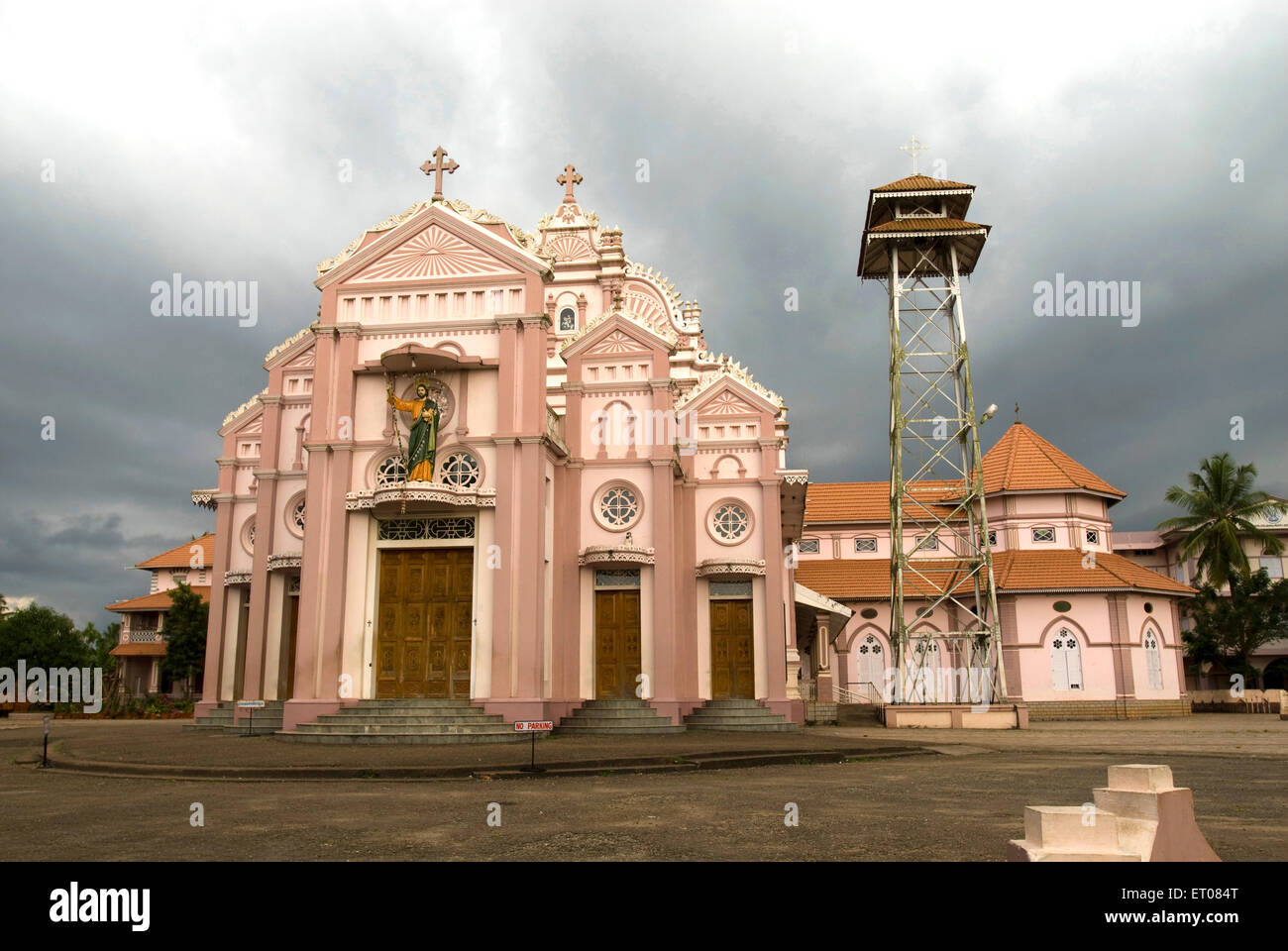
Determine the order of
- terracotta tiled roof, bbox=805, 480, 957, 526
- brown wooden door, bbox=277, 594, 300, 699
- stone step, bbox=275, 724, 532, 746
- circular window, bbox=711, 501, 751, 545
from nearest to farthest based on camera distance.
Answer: stone step, bbox=275, 724, 532, 746 < brown wooden door, bbox=277, 594, 300, 699 < circular window, bbox=711, 501, 751, 545 < terracotta tiled roof, bbox=805, 480, 957, 526

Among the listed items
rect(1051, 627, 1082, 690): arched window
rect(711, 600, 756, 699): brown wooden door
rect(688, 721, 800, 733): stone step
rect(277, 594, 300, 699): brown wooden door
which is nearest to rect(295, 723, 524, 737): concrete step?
rect(688, 721, 800, 733): stone step

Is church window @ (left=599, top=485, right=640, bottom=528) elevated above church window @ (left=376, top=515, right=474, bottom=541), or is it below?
above

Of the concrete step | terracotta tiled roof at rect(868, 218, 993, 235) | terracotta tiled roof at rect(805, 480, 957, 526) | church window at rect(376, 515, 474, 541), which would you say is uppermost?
terracotta tiled roof at rect(868, 218, 993, 235)

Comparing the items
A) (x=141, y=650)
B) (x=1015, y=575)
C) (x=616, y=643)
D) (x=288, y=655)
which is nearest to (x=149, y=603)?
(x=141, y=650)

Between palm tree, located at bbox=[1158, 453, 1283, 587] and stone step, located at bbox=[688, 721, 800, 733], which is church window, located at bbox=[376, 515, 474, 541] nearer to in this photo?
stone step, located at bbox=[688, 721, 800, 733]

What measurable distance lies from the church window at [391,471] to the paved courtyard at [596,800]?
21.6 feet

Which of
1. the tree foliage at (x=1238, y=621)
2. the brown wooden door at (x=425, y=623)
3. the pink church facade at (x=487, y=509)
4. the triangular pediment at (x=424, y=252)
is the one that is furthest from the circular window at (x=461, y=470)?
the tree foliage at (x=1238, y=621)

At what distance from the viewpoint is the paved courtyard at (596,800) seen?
738cm

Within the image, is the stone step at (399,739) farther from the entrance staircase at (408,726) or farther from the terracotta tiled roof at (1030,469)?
the terracotta tiled roof at (1030,469)

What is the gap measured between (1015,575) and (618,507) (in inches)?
913

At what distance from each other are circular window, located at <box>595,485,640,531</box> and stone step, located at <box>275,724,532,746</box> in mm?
7341

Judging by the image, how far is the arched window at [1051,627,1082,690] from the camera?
38.8m

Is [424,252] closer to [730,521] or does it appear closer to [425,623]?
[425,623]

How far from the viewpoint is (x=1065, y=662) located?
128 feet
